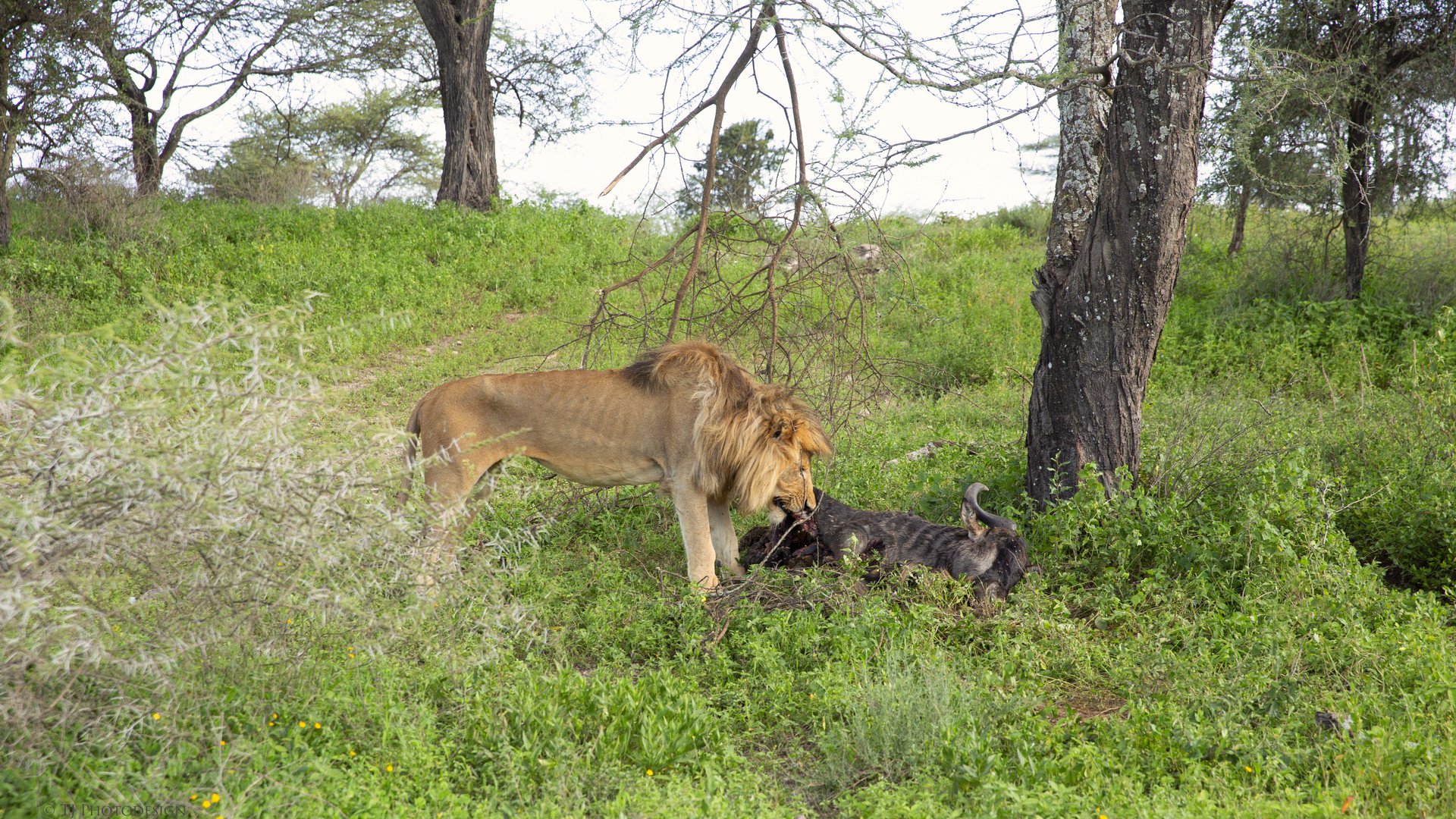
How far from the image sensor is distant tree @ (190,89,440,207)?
813 inches

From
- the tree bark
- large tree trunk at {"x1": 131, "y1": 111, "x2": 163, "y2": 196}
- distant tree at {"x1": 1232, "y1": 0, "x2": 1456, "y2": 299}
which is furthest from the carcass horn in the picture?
large tree trunk at {"x1": 131, "y1": 111, "x2": 163, "y2": 196}

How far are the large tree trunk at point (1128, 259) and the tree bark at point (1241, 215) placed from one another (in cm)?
735

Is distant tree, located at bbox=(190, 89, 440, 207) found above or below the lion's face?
above

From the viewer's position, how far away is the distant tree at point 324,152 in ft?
67.8

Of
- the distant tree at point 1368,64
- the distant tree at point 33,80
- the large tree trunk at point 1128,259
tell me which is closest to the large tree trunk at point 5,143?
the distant tree at point 33,80

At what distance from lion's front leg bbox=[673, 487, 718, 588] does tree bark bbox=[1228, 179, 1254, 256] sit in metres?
9.68

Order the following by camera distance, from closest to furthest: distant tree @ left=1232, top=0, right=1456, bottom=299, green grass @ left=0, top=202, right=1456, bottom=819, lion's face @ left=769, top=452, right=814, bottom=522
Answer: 1. green grass @ left=0, top=202, right=1456, bottom=819
2. lion's face @ left=769, top=452, right=814, bottom=522
3. distant tree @ left=1232, top=0, right=1456, bottom=299

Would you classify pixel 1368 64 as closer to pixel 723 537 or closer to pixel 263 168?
pixel 723 537

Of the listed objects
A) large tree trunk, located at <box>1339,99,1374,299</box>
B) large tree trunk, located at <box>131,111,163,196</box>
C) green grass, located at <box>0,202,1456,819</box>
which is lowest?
green grass, located at <box>0,202,1456,819</box>

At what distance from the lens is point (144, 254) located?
12039 mm

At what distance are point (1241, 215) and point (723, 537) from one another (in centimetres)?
1042

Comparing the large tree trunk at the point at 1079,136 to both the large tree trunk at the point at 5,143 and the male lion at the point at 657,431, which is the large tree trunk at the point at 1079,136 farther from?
the large tree trunk at the point at 5,143

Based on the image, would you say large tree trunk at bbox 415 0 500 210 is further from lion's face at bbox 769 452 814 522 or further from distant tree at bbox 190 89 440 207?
lion's face at bbox 769 452 814 522

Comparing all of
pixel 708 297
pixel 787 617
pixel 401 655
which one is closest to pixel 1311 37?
pixel 708 297
